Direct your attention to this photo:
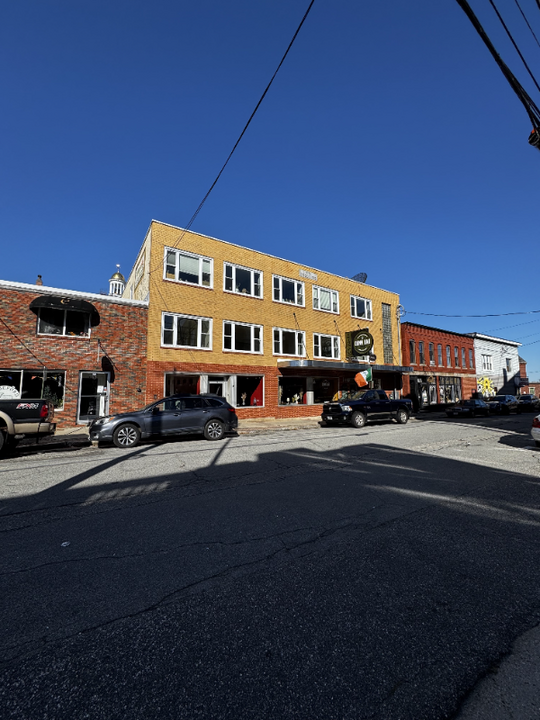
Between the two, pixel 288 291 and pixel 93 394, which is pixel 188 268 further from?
pixel 93 394

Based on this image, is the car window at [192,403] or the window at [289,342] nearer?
the car window at [192,403]

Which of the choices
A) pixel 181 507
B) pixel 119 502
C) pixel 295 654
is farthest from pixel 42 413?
pixel 295 654

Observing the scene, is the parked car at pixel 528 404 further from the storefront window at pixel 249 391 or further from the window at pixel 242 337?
the window at pixel 242 337

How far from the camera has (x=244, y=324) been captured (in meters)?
21.4

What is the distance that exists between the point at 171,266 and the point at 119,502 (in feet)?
51.6

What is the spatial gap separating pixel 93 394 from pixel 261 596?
1581 cm

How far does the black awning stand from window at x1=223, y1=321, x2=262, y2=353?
285 inches

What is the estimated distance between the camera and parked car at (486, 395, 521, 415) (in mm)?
28797

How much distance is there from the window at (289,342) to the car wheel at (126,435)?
1244 cm

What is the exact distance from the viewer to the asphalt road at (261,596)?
197 centimetres

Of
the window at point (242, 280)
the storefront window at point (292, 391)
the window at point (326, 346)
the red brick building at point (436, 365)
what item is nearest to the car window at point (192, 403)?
the window at point (242, 280)

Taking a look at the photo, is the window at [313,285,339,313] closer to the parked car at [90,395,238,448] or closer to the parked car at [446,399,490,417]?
the parked car at [446,399,490,417]

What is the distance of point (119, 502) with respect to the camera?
5.47 m

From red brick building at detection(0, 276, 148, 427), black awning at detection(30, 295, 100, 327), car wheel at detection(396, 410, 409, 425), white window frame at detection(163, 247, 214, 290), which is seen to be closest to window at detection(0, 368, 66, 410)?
red brick building at detection(0, 276, 148, 427)
